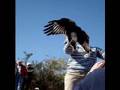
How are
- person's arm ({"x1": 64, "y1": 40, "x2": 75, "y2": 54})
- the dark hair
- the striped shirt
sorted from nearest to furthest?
the striped shirt, person's arm ({"x1": 64, "y1": 40, "x2": 75, "y2": 54}), the dark hair

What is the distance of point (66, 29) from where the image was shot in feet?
14.5

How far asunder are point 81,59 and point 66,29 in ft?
1.55

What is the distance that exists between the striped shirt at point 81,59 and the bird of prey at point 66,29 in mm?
190

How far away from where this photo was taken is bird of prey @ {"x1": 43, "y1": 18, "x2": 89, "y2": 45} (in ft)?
14.2

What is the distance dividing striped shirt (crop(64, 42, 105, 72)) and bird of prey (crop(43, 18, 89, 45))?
19 centimetres

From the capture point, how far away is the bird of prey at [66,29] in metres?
4.34

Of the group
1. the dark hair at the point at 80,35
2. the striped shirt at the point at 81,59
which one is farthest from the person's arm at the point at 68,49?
the dark hair at the point at 80,35

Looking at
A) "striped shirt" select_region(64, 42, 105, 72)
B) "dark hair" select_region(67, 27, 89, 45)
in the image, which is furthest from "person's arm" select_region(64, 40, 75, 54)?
"dark hair" select_region(67, 27, 89, 45)

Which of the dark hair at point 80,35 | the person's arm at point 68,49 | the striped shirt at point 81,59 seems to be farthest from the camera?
the dark hair at point 80,35

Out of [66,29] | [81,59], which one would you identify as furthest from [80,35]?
[81,59]

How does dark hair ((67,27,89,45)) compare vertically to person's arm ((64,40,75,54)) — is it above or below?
above

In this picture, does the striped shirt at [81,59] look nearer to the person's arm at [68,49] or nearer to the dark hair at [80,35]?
the person's arm at [68,49]

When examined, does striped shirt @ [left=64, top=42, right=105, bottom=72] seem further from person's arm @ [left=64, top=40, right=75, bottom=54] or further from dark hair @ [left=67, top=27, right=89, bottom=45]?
dark hair @ [left=67, top=27, right=89, bottom=45]
